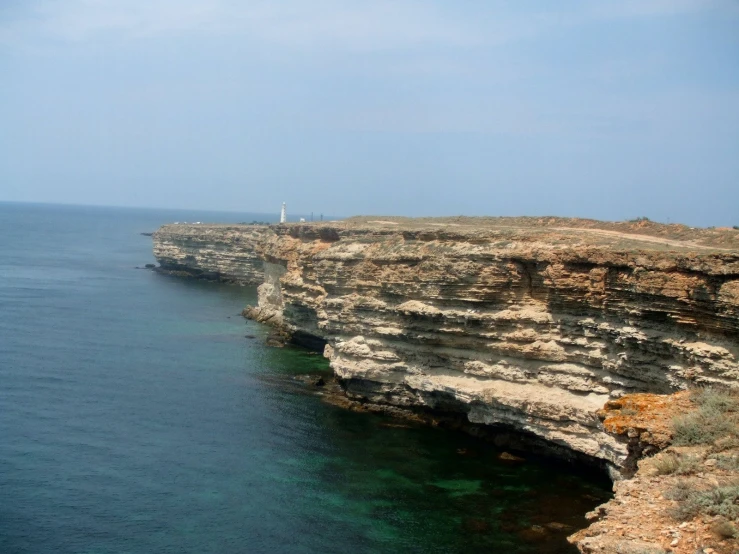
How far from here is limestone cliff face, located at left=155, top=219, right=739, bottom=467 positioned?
2139 cm

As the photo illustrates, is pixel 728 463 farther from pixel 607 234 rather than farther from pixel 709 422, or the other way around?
pixel 607 234

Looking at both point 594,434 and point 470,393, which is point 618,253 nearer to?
point 594,434

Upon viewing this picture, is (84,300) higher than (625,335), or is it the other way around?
(625,335)

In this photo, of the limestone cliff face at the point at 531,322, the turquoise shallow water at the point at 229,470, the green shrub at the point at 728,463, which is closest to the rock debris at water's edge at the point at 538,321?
the limestone cliff face at the point at 531,322

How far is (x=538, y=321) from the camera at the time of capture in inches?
1033

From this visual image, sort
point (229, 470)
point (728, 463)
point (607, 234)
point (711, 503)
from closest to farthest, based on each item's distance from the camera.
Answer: point (711, 503) < point (728, 463) < point (229, 470) < point (607, 234)

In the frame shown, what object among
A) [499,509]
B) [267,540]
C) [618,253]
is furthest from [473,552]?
[618,253]

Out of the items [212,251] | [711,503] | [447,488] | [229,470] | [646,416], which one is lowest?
[229,470]

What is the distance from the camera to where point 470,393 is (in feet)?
91.9

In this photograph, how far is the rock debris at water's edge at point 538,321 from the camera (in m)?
21.3

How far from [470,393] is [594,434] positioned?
5634mm

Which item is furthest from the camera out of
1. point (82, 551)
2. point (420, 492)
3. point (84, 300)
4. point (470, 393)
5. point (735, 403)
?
point (84, 300)

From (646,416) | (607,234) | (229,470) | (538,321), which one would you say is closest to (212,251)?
(229,470)

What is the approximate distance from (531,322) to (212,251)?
209 feet
